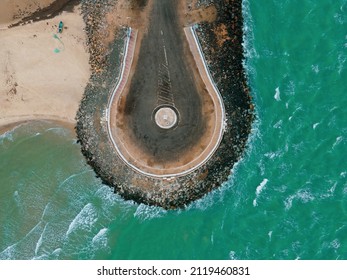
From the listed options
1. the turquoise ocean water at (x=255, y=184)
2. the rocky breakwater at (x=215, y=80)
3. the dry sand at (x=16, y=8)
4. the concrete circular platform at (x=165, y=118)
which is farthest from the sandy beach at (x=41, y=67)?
the concrete circular platform at (x=165, y=118)

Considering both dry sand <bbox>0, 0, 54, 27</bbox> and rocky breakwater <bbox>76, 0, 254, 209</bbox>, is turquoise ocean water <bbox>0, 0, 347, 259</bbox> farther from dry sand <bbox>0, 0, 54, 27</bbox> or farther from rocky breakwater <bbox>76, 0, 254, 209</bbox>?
dry sand <bbox>0, 0, 54, 27</bbox>

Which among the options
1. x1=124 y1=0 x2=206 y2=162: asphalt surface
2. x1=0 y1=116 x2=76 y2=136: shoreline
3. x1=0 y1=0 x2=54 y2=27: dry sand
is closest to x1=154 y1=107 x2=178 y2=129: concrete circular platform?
x1=124 y1=0 x2=206 y2=162: asphalt surface

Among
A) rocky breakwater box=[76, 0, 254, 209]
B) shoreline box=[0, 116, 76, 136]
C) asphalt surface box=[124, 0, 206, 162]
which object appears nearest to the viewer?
rocky breakwater box=[76, 0, 254, 209]

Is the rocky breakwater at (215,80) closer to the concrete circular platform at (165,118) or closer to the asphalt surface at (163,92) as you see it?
the asphalt surface at (163,92)

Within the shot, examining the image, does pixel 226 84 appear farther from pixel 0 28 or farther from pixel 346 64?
pixel 0 28

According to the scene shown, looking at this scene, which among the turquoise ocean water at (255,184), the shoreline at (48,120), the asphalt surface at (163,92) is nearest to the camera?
the turquoise ocean water at (255,184)

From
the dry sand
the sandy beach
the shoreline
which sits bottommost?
the shoreline
